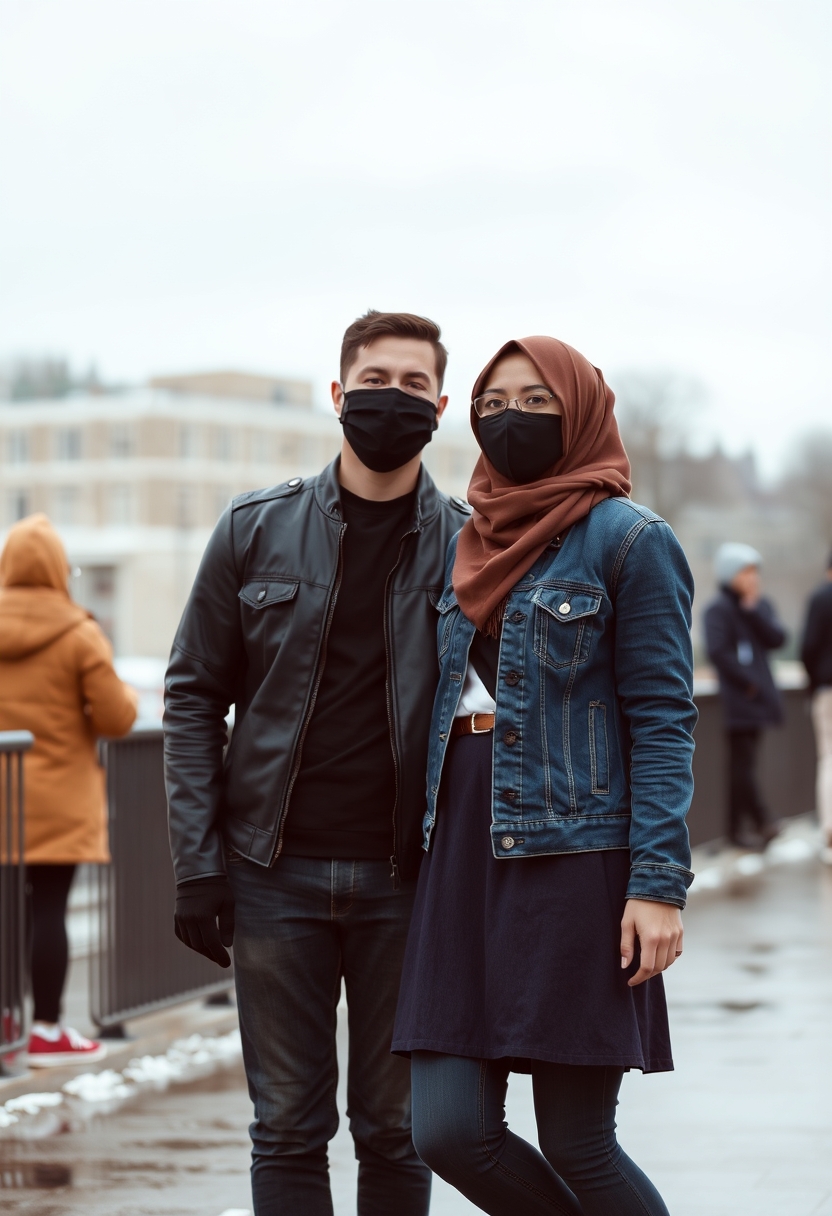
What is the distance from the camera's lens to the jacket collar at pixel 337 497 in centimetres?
369

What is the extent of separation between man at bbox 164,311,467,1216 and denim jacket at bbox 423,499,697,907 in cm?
38

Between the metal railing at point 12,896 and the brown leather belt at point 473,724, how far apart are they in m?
3.03

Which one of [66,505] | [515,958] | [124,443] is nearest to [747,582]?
[515,958]

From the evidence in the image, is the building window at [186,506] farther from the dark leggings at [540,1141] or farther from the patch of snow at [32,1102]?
the dark leggings at [540,1141]

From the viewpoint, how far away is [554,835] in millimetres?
3146

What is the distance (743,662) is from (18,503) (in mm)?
97115

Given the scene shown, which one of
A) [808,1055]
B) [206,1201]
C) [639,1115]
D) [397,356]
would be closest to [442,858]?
[397,356]

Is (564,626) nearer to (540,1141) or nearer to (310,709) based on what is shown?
(310,709)

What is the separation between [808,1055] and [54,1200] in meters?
2.86

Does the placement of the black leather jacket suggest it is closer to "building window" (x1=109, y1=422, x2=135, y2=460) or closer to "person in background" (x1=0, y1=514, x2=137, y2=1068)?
"person in background" (x1=0, y1=514, x2=137, y2=1068)

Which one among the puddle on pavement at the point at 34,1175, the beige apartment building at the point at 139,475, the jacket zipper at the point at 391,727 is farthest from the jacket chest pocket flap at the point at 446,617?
the beige apartment building at the point at 139,475

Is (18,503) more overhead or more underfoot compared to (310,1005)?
more underfoot

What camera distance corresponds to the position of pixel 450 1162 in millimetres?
3170

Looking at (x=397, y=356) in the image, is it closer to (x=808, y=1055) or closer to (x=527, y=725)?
(x=527, y=725)
